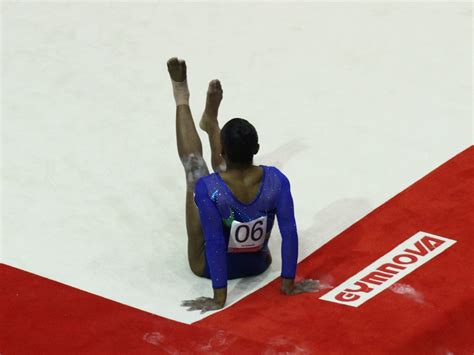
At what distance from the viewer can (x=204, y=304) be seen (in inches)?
180

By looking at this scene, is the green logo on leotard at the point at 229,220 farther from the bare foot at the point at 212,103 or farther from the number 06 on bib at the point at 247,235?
the bare foot at the point at 212,103

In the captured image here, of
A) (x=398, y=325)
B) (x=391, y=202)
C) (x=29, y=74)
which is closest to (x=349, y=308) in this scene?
(x=398, y=325)

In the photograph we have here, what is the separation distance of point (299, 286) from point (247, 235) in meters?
0.37

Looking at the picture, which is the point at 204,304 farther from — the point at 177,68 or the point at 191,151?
the point at 177,68

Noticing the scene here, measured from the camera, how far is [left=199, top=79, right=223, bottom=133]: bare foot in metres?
5.29

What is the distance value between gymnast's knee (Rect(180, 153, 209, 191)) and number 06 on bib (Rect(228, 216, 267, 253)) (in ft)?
1.44

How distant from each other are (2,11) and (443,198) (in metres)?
4.26

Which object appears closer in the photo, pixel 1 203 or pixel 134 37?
pixel 1 203

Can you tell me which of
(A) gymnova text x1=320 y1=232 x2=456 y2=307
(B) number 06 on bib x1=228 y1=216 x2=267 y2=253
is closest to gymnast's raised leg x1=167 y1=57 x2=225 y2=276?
(B) number 06 on bib x1=228 y1=216 x2=267 y2=253

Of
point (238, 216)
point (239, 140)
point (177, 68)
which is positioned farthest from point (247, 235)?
point (177, 68)

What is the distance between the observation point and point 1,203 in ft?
18.2

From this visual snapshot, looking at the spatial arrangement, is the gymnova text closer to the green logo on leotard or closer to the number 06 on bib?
the number 06 on bib

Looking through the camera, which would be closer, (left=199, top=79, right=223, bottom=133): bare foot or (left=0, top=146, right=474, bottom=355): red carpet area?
(left=0, top=146, right=474, bottom=355): red carpet area

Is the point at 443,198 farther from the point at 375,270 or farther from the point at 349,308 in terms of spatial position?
the point at 349,308
